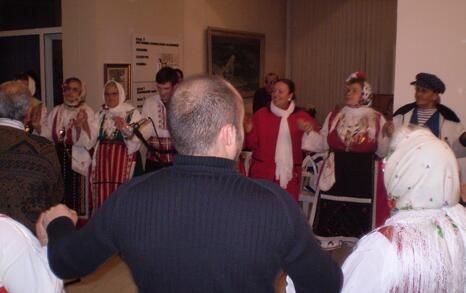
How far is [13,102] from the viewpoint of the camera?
6.27 ft

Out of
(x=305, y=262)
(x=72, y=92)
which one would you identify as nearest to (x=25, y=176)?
(x=305, y=262)

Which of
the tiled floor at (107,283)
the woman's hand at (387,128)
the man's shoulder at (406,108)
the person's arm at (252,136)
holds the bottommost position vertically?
the tiled floor at (107,283)

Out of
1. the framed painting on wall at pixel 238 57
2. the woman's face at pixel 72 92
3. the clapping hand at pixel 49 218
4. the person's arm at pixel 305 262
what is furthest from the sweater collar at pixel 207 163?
the framed painting on wall at pixel 238 57

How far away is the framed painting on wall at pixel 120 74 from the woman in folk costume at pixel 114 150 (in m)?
1.07

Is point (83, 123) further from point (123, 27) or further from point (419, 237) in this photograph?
point (419, 237)

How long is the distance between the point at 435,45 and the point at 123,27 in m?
2.96

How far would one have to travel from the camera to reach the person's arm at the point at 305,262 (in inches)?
42.3

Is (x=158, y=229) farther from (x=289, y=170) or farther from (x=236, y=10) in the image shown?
(x=236, y=10)

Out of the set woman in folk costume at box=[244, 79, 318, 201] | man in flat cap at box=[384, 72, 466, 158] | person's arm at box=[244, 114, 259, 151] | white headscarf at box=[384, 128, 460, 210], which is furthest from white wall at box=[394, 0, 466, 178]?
white headscarf at box=[384, 128, 460, 210]

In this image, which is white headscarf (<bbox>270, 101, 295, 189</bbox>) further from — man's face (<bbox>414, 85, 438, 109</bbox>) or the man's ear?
the man's ear

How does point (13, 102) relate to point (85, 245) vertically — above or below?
above

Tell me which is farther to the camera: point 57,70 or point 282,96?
point 57,70

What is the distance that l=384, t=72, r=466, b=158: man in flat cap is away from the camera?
125 inches

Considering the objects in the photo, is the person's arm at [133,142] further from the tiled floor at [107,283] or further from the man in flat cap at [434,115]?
the man in flat cap at [434,115]
